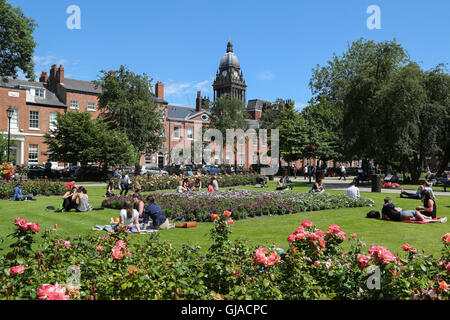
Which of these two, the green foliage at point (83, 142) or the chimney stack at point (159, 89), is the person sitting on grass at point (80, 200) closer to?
the green foliage at point (83, 142)

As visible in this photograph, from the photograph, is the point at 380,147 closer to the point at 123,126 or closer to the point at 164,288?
the point at 123,126

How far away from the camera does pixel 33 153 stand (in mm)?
48812

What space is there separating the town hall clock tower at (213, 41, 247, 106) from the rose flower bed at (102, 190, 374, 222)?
116914 mm

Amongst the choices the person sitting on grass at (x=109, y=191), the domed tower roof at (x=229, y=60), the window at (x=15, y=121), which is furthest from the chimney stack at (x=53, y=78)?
the domed tower roof at (x=229, y=60)

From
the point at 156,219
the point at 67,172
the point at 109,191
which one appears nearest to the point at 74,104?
the point at 67,172

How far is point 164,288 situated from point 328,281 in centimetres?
197

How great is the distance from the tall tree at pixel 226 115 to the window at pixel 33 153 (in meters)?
23.6

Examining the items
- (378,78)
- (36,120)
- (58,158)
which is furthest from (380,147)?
(36,120)

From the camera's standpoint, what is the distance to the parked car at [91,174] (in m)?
35.4

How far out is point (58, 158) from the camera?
3534 centimetres

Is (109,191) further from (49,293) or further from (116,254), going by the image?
(49,293)

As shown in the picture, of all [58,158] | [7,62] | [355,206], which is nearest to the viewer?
[355,206]

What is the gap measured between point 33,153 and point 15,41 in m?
25.0
